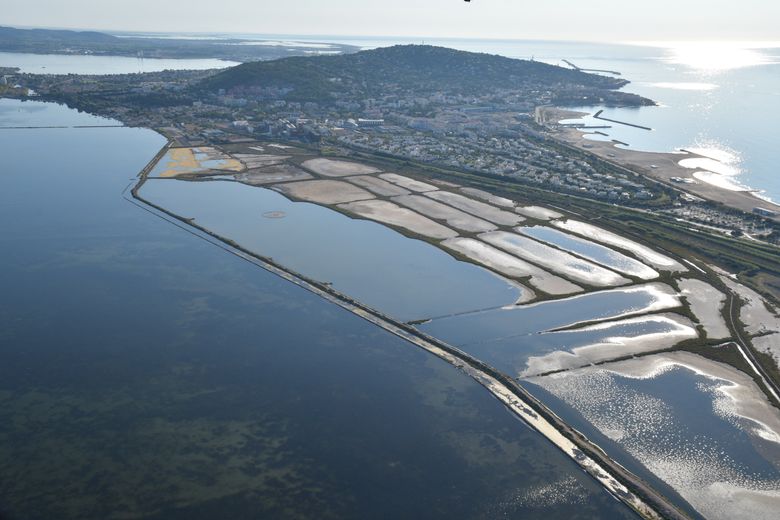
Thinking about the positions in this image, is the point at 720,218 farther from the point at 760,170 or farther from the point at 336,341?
the point at 336,341

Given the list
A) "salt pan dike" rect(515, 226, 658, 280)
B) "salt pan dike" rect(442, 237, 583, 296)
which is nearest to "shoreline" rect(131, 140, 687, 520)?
"salt pan dike" rect(442, 237, 583, 296)

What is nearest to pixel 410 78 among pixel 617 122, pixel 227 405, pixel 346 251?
pixel 617 122

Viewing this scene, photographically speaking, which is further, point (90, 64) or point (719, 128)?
point (90, 64)

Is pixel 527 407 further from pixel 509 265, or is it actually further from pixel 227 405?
pixel 509 265

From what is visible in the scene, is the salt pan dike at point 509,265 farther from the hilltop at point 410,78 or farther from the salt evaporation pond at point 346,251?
the hilltop at point 410,78

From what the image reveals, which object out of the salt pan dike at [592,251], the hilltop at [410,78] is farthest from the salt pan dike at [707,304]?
the hilltop at [410,78]

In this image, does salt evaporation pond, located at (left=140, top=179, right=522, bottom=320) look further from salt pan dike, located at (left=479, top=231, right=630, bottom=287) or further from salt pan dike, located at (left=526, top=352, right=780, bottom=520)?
salt pan dike, located at (left=526, top=352, right=780, bottom=520)
